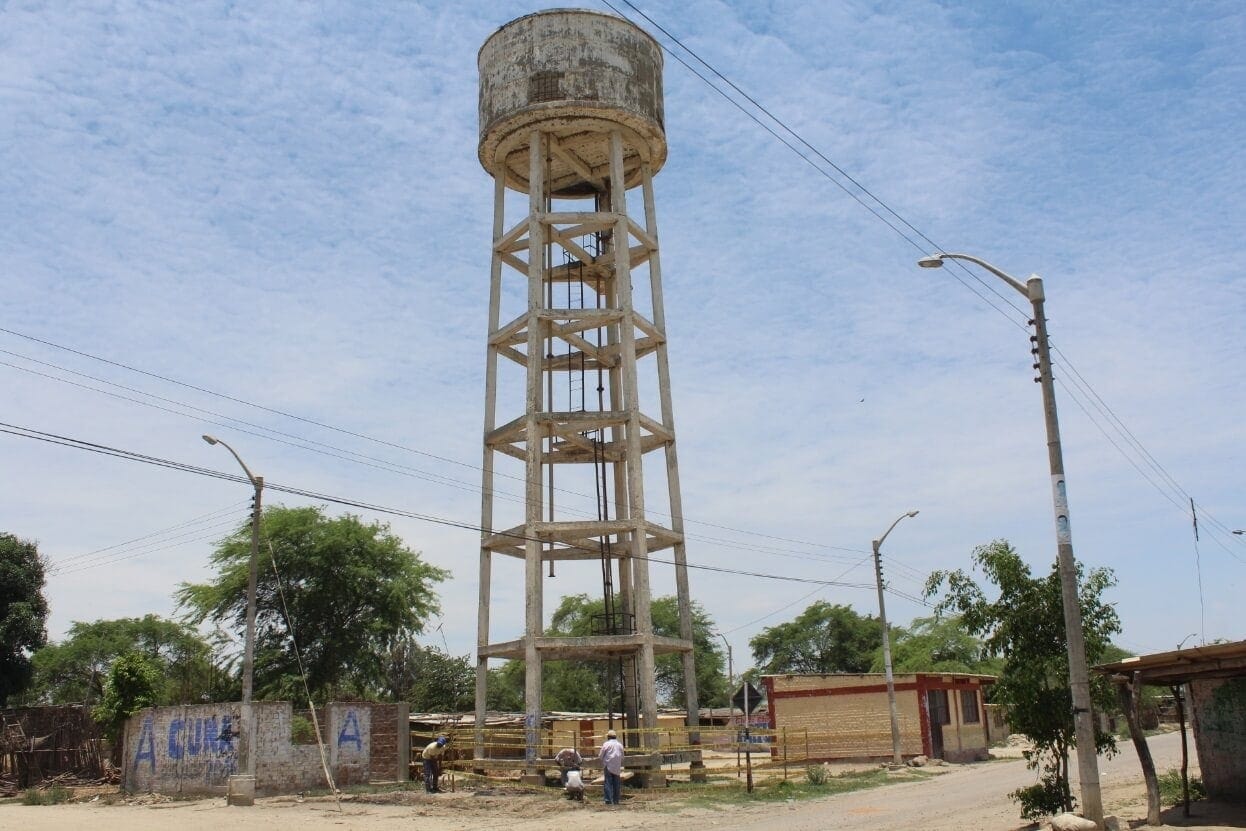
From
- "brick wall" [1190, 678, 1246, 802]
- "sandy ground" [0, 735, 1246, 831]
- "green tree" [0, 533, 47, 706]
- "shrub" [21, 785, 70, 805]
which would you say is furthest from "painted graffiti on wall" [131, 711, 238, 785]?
"brick wall" [1190, 678, 1246, 802]

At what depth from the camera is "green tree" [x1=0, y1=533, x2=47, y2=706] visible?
4025cm

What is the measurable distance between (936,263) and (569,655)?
17.0m

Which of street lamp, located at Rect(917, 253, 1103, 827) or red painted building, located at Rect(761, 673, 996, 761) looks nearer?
street lamp, located at Rect(917, 253, 1103, 827)

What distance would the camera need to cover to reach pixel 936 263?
17.6 m

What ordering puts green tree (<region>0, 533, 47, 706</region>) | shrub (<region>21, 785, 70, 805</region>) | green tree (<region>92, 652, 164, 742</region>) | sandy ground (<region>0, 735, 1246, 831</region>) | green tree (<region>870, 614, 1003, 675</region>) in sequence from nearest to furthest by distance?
sandy ground (<region>0, 735, 1246, 831</region>), shrub (<region>21, 785, 70, 805</region>), green tree (<region>92, 652, 164, 742</region>), green tree (<region>0, 533, 47, 706</region>), green tree (<region>870, 614, 1003, 675</region>)

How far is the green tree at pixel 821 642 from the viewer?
81.8m

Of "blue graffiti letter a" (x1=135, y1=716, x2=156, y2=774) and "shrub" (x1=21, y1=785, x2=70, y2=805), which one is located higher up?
"blue graffiti letter a" (x1=135, y1=716, x2=156, y2=774)

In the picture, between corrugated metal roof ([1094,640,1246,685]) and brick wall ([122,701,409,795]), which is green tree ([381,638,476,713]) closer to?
brick wall ([122,701,409,795])

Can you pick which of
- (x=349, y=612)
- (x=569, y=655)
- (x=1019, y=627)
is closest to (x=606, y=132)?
(x=569, y=655)

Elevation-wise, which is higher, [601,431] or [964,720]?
[601,431]

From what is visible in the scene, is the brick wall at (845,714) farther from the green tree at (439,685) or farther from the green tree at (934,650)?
the green tree at (934,650)

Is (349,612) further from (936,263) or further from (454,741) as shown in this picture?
(936,263)

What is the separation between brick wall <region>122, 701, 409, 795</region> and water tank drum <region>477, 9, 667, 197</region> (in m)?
16.3

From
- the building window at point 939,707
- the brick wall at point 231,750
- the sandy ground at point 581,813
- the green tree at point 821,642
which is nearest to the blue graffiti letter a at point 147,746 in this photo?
the brick wall at point 231,750
